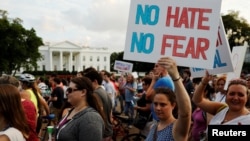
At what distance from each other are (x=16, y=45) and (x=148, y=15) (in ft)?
212

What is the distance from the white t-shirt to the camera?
2732 mm

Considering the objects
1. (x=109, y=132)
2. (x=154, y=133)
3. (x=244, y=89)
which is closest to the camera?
(x=154, y=133)

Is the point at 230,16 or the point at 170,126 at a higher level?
the point at 230,16

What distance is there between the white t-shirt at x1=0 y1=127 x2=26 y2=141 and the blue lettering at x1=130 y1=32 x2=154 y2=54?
4.11 feet

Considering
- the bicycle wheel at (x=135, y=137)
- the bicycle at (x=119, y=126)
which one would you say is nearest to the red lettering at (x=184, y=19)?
the bicycle wheel at (x=135, y=137)

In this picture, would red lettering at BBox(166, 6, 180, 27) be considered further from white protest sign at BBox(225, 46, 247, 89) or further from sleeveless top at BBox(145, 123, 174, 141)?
white protest sign at BBox(225, 46, 247, 89)

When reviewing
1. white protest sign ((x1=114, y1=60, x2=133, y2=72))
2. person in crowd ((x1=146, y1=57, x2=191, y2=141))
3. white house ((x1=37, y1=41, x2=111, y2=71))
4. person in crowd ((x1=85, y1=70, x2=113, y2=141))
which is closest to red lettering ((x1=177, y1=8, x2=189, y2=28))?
person in crowd ((x1=146, y1=57, x2=191, y2=141))

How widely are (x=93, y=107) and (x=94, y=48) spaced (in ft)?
422

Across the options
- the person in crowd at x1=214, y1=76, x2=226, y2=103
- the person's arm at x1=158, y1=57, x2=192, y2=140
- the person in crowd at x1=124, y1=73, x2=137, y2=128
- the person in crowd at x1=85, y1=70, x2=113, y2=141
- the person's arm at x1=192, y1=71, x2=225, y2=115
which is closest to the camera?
the person's arm at x1=158, y1=57, x2=192, y2=140

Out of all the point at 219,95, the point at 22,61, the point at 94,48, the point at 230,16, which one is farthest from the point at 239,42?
the point at 94,48

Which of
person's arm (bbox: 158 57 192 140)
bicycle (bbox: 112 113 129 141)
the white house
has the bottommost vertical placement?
the white house

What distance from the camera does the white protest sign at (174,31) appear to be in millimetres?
3217

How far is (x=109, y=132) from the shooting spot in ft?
16.6

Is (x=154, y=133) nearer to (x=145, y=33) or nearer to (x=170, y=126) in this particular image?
(x=170, y=126)
